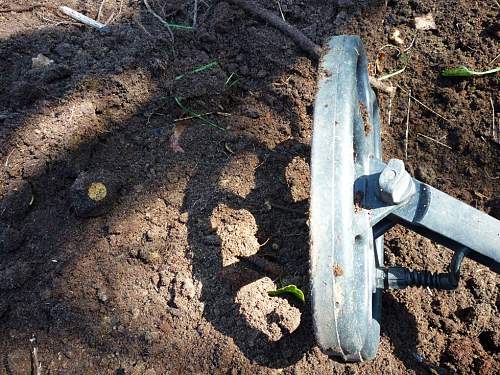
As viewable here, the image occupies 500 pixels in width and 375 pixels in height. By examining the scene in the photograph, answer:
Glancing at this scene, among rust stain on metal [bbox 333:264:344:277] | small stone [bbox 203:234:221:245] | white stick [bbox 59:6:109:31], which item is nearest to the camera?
rust stain on metal [bbox 333:264:344:277]

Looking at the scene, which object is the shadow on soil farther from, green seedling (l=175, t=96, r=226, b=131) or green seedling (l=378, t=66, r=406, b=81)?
green seedling (l=378, t=66, r=406, b=81)

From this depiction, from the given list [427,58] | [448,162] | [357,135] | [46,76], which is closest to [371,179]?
[357,135]

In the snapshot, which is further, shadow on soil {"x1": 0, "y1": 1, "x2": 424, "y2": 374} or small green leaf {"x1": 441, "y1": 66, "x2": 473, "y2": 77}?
small green leaf {"x1": 441, "y1": 66, "x2": 473, "y2": 77}

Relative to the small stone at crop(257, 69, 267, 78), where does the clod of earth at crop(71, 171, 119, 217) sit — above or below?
below

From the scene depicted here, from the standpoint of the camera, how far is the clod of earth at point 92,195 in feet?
5.86

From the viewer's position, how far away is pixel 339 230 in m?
1.15

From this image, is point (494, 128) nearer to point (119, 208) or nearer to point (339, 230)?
point (339, 230)

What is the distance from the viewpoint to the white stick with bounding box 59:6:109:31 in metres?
2.33

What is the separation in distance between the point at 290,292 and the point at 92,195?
2.25ft

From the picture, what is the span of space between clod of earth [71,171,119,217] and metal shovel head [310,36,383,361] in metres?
0.82

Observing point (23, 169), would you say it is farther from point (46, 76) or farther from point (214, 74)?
point (214, 74)

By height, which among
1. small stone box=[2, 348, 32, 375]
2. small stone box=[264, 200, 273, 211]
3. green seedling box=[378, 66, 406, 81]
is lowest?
small stone box=[2, 348, 32, 375]

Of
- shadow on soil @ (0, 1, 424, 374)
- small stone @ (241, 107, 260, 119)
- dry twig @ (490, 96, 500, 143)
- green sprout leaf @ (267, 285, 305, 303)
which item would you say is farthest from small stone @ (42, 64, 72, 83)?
dry twig @ (490, 96, 500, 143)

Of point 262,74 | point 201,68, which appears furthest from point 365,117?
point 201,68
